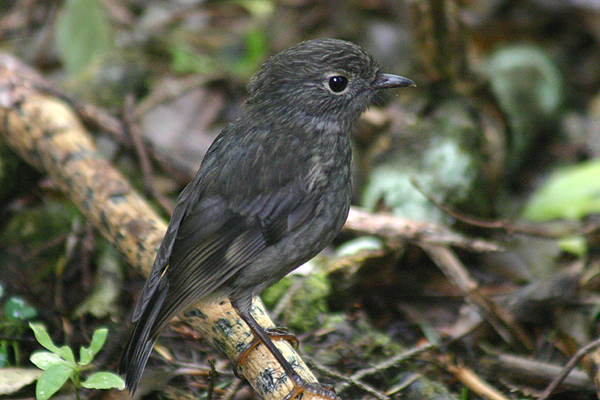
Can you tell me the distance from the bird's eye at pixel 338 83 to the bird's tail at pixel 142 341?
131cm

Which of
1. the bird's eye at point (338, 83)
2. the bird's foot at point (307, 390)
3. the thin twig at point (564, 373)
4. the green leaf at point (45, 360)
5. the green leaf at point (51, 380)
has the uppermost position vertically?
the bird's eye at point (338, 83)

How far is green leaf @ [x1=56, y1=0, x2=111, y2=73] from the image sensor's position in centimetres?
Result: 564

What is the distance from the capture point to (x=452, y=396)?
350 centimetres

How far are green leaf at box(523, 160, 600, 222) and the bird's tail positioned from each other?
3.13m

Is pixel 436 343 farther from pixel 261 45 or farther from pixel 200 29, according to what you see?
pixel 200 29

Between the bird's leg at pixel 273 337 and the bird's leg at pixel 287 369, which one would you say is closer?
the bird's leg at pixel 287 369

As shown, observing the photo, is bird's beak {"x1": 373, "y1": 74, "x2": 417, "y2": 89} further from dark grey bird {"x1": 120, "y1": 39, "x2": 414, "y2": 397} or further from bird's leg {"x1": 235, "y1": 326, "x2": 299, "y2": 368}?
bird's leg {"x1": 235, "y1": 326, "x2": 299, "y2": 368}

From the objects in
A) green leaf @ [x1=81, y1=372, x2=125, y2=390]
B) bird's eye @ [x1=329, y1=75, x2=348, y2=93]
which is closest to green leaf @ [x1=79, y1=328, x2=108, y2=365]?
green leaf @ [x1=81, y1=372, x2=125, y2=390]

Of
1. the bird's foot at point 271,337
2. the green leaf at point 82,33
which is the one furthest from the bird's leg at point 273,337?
the green leaf at point 82,33

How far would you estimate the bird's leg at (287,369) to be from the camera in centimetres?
297

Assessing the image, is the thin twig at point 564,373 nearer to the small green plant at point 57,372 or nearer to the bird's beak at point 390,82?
the bird's beak at point 390,82

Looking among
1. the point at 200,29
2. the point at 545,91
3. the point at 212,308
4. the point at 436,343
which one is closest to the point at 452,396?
the point at 436,343

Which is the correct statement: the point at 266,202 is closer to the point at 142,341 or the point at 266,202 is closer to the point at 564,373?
the point at 142,341

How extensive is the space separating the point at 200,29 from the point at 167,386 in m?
5.02
